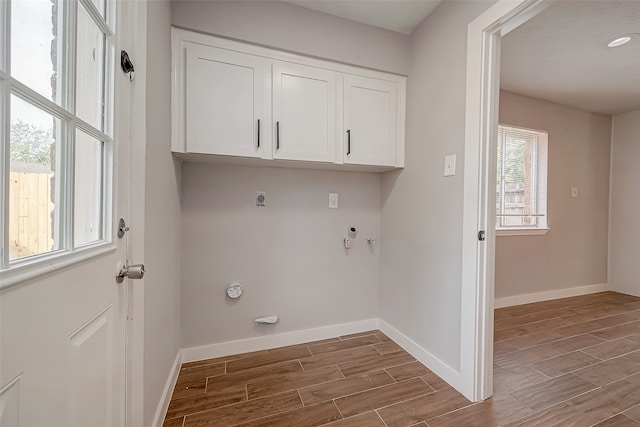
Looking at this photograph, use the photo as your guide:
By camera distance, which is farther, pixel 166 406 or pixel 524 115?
pixel 524 115

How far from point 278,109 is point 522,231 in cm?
304

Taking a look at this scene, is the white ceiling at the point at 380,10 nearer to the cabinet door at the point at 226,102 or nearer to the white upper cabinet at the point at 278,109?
the white upper cabinet at the point at 278,109

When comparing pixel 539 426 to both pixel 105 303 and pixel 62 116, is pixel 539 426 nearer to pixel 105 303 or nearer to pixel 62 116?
pixel 105 303

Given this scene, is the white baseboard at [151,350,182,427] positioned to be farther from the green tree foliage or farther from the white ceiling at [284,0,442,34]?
the white ceiling at [284,0,442,34]

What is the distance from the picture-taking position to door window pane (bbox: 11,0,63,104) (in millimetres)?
488

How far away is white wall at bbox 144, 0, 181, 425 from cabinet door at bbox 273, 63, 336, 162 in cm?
65

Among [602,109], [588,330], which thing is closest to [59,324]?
[588,330]

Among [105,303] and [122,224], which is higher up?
[122,224]

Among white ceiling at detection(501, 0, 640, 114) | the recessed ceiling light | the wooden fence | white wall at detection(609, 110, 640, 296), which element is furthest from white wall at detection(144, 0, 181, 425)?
white wall at detection(609, 110, 640, 296)

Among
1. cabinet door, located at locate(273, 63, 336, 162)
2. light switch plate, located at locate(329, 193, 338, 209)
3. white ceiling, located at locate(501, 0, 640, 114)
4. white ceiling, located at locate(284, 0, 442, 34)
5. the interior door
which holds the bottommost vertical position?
the interior door

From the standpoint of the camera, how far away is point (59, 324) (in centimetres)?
57

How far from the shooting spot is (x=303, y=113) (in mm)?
1811

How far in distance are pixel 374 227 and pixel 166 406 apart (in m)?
1.89

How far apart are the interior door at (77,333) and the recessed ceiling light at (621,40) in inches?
126
